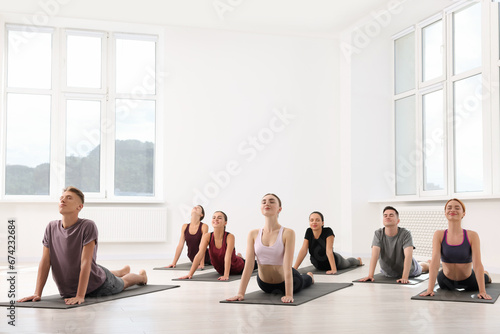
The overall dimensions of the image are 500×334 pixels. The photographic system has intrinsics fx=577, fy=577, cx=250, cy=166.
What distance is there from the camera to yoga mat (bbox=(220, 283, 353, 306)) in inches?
152

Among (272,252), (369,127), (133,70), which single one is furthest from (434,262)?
(133,70)

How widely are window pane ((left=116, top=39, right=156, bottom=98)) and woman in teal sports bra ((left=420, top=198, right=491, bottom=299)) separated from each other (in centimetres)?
554

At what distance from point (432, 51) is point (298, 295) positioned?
4.90 meters

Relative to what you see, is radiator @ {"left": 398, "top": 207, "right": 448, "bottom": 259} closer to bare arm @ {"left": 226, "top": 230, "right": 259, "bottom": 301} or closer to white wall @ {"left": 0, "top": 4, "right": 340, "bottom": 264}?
white wall @ {"left": 0, "top": 4, "right": 340, "bottom": 264}

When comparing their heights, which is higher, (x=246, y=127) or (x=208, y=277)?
(x=246, y=127)

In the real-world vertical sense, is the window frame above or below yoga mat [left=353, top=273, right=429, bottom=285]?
above

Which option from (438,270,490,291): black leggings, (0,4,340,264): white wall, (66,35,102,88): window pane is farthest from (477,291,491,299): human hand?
(66,35,102,88): window pane

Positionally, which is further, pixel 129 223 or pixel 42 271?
pixel 129 223

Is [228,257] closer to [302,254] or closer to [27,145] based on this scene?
[302,254]

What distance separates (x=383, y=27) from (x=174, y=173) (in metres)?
3.74

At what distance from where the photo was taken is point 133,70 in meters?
8.59

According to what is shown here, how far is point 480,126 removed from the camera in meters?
6.80

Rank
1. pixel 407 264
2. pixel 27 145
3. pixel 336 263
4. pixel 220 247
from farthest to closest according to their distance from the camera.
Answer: pixel 27 145 < pixel 336 263 < pixel 220 247 < pixel 407 264

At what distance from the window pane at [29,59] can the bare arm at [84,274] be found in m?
5.25
